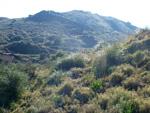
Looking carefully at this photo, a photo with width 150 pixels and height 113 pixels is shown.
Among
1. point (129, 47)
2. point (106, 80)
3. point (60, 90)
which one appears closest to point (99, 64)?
point (106, 80)

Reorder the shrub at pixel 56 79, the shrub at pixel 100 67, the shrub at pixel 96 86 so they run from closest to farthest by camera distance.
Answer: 1. the shrub at pixel 96 86
2. the shrub at pixel 100 67
3. the shrub at pixel 56 79

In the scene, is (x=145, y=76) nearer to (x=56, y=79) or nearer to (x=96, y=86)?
(x=96, y=86)

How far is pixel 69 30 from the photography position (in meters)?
53.6

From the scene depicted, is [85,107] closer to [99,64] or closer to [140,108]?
[140,108]

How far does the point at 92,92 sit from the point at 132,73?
5.38 feet

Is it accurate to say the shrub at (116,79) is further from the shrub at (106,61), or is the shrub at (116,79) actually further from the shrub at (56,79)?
the shrub at (56,79)

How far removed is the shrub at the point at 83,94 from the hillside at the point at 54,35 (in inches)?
923

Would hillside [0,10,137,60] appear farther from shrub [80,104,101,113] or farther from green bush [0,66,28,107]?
shrub [80,104,101,113]

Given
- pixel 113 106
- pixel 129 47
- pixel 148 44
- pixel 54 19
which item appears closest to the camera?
pixel 113 106

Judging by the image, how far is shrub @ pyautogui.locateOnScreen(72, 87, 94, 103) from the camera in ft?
13.4

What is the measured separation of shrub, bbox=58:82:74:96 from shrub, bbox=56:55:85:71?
2.45m

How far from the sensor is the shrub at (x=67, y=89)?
4.74 m

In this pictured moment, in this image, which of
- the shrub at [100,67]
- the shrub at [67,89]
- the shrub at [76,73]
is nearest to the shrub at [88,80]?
the shrub at [100,67]

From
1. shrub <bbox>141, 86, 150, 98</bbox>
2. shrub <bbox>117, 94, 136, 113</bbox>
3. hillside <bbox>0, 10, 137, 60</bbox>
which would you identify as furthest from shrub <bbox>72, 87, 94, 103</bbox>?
hillside <bbox>0, 10, 137, 60</bbox>
